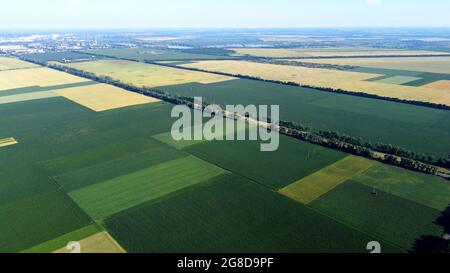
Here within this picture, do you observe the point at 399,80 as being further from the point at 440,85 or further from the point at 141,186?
the point at 141,186

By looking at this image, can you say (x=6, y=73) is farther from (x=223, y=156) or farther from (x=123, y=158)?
(x=223, y=156)

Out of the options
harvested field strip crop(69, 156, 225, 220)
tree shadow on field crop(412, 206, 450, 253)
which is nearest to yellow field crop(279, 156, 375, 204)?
harvested field strip crop(69, 156, 225, 220)

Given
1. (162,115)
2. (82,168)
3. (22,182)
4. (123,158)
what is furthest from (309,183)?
(162,115)

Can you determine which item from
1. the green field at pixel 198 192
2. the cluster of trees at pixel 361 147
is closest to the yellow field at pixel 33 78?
the green field at pixel 198 192

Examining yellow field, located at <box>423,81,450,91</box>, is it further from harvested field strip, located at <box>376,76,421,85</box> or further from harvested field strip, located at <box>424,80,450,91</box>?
harvested field strip, located at <box>376,76,421,85</box>

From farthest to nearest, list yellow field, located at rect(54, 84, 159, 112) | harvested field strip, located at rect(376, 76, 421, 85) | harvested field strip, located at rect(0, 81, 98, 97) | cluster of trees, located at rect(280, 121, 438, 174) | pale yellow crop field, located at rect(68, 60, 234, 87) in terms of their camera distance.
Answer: pale yellow crop field, located at rect(68, 60, 234, 87)
harvested field strip, located at rect(376, 76, 421, 85)
harvested field strip, located at rect(0, 81, 98, 97)
yellow field, located at rect(54, 84, 159, 112)
cluster of trees, located at rect(280, 121, 438, 174)

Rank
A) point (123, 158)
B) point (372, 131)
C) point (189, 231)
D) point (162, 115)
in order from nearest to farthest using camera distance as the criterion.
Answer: point (189, 231) → point (123, 158) → point (372, 131) → point (162, 115)

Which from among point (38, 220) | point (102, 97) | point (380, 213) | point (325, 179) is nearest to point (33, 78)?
point (102, 97)
